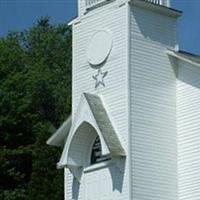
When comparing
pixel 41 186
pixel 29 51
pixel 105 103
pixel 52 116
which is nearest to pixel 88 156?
pixel 105 103

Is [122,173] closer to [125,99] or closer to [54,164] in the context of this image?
[125,99]

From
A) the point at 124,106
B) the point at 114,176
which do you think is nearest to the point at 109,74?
the point at 124,106

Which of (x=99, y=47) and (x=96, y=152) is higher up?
(x=99, y=47)

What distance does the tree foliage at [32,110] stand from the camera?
41.1 metres

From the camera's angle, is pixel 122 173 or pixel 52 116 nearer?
pixel 122 173

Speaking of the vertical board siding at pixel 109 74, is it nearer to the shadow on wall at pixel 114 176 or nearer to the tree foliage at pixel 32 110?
the shadow on wall at pixel 114 176

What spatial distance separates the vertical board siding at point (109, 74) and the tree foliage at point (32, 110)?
9144 mm

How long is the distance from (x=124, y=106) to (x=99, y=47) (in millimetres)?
2540

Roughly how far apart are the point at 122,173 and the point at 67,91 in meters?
29.4

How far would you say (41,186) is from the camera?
40312 mm

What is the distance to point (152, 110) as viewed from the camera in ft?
96.2

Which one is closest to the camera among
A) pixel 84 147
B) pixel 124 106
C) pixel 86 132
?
pixel 124 106

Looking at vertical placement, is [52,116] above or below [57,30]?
below

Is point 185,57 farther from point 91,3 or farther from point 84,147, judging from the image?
point 84,147
